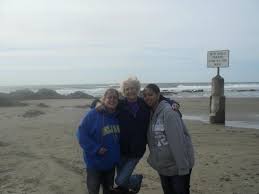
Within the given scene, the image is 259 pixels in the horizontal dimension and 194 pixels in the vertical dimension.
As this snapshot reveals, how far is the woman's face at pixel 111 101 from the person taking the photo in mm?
4789

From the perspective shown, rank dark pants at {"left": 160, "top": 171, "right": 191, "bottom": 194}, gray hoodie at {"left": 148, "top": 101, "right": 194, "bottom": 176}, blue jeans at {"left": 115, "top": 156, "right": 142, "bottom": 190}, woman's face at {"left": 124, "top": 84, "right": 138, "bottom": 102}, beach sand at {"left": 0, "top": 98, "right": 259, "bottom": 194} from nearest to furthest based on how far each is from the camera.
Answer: gray hoodie at {"left": 148, "top": 101, "right": 194, "bottom": 176} < dark pants at {"left": 160, "top": 171, "right": 191, "bottom": 194} < woman's face at {"left": 124, "top": 84, "right": 138, "bottom": 102} < blue jeans at {"left": 115, "top": 156, "right": 142, "bottom": 190} < beach sand at {"left": 0, "top": 98, "right": 259, "bottom": 194}

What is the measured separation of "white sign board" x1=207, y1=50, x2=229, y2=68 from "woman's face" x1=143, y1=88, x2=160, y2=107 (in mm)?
11486

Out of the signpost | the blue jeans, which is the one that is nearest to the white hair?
the blue jeans

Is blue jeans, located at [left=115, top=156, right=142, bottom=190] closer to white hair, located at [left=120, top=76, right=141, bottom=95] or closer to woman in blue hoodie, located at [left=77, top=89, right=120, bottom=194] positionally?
woman in blue hoodie, located at [left=77, top=89, right=120, bottom=194]

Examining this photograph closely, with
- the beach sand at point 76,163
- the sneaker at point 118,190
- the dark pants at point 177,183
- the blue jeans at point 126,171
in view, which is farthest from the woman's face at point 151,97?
the beach sand at point 76,163

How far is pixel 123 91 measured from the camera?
484 centimetres

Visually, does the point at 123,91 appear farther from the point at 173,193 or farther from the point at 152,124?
the point at 173,193

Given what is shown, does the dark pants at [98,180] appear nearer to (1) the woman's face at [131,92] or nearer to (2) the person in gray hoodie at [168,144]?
(2) the person in gray hoodie at [168,144]

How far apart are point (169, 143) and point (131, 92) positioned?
0.72 meters

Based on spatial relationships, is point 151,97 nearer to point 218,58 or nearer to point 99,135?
point 99,135

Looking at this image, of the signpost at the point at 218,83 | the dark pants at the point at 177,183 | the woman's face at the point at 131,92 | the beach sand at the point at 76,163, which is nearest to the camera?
the dark pants at the point at 177,183

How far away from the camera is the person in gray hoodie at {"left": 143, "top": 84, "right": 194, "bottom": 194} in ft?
14.9

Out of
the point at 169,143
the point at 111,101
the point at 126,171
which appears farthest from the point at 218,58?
the point at 169,143

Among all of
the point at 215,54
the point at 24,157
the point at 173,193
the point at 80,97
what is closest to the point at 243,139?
the point at 215,54
